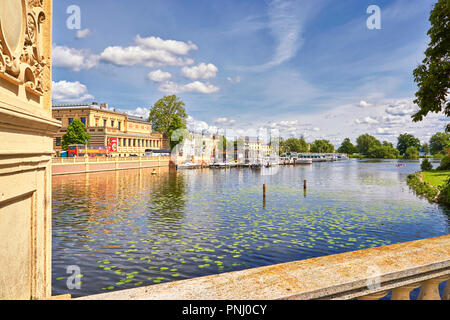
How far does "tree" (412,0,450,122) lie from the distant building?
7256 cm

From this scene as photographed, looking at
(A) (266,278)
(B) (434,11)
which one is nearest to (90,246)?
(A) (266,278)

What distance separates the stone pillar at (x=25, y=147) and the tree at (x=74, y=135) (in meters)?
69.2

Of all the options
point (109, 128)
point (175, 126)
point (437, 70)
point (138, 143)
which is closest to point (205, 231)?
point (437, 70)

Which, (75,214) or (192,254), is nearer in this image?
(192,254)

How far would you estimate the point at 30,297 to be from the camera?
4160 mm

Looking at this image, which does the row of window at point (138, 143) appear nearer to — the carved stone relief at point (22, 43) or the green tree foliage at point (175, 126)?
the green tree foliage at point (175, 126)

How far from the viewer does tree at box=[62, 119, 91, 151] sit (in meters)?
66.6

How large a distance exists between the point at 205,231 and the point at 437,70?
1442 centimetres

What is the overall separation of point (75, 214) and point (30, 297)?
20.1 metres

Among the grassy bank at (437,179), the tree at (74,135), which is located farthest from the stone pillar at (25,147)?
the tree at (74,135)

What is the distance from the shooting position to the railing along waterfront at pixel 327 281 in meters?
2.71

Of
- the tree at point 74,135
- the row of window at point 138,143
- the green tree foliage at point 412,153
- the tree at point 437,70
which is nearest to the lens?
the tree at point 437,70

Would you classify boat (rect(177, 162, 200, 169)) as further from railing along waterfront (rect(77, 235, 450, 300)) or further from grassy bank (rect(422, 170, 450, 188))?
railing along waterfront (rect(77, 235, 450, 300))
